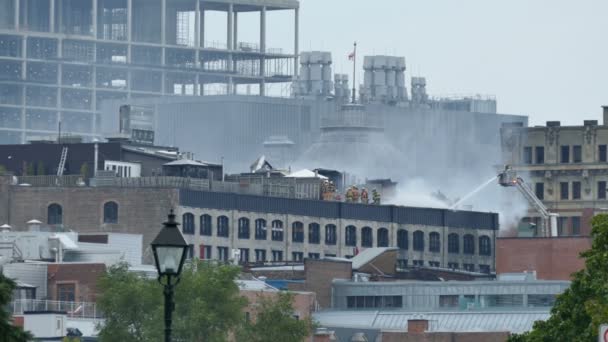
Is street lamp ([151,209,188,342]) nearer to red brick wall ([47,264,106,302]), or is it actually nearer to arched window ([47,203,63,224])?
red brick wall ([47,264,106,302])

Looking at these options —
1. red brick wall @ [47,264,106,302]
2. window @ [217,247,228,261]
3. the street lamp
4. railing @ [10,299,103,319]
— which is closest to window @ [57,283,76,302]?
red brick wall @ [47,264,106,302]

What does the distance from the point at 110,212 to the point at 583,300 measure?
10577 centimetres

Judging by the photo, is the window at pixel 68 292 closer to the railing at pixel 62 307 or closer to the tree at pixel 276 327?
the railing at pixel 62 307

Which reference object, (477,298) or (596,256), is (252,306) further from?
(596,256)

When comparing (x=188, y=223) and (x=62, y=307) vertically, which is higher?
(x=188, y=223)

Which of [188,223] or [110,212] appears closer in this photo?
[110,212]

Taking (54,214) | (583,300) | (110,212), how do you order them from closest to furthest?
1. (583,300)
2. (110,212)
3. (54,214)

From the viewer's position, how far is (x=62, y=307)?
144 meters

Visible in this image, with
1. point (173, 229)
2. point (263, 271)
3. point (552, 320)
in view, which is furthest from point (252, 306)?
point (173, 229)

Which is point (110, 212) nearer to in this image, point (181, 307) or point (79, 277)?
point (79, 277)

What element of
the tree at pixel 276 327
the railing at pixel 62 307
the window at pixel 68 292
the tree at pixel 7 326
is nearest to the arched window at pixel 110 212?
the window at pixel 68 292

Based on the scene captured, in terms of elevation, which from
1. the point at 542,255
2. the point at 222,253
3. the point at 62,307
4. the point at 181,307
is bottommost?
the point at 181,307

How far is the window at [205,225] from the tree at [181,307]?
6389 centimetres

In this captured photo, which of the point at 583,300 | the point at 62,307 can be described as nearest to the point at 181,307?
the point at 62,307
